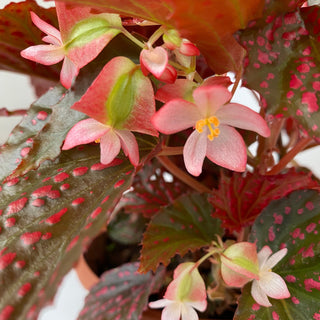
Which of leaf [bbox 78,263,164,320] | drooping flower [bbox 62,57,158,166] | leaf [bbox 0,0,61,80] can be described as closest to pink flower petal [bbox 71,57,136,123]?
drooping flower [bbox 62,57,158,166]

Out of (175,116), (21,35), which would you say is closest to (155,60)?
(175,116)

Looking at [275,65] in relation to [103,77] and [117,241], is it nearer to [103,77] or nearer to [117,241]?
[103,77]

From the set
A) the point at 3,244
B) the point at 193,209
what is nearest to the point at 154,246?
the point at 193,209

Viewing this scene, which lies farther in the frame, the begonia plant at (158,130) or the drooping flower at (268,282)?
the drooping flower at (268,282)

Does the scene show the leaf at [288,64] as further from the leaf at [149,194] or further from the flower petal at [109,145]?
the leaf at [149,194]

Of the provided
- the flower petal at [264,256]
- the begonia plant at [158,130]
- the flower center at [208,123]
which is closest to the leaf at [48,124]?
the begonia plant at [158,130]

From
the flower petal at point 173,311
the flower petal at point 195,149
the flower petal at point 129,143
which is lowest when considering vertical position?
the flower petal at point 173,311

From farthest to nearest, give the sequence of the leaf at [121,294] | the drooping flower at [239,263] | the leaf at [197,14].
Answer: the leaf at [121,294] < the drooping flower at [239,263] < the leaf at [197,14]
